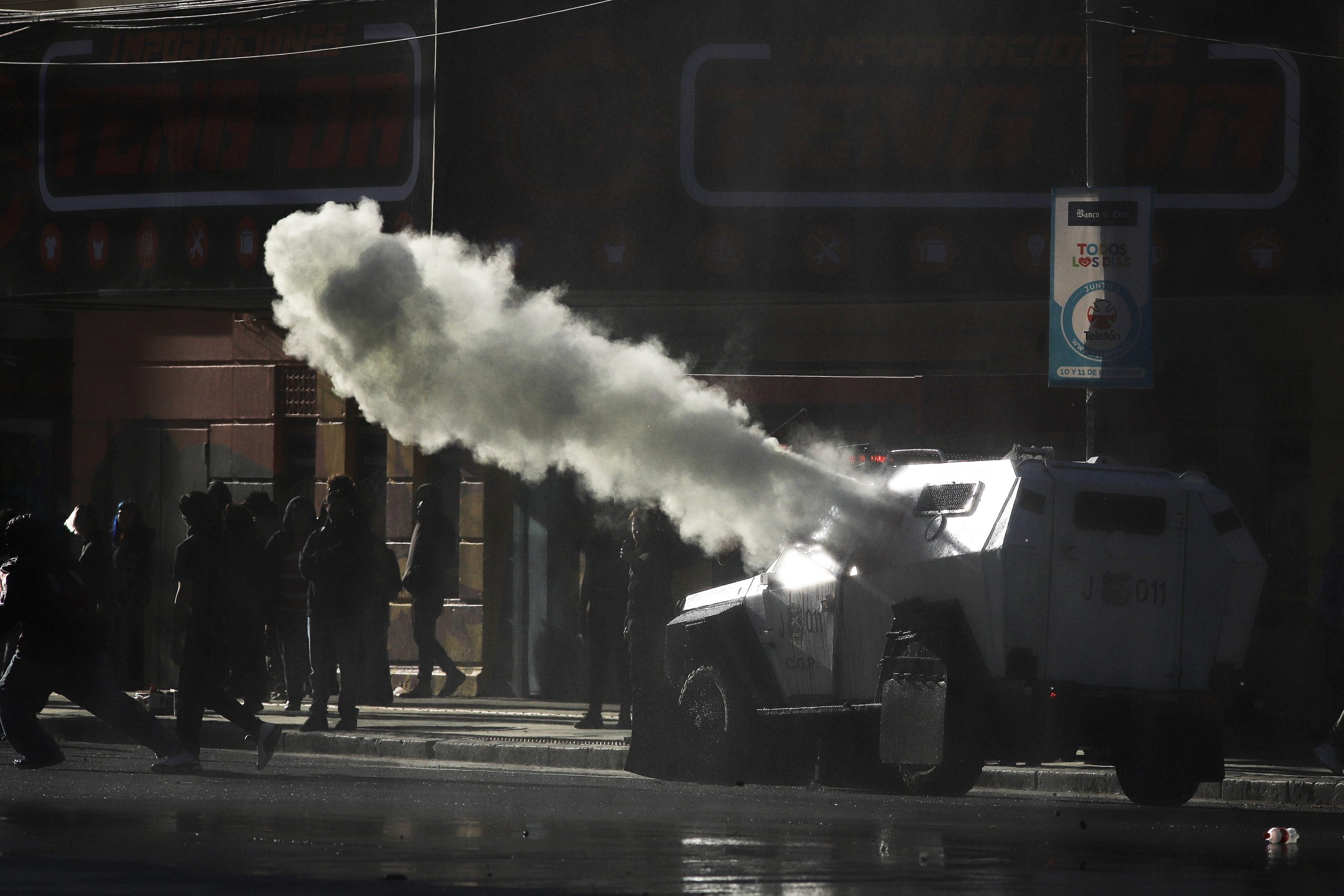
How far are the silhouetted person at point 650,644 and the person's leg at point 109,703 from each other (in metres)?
3.04

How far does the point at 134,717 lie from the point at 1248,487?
9836 mm

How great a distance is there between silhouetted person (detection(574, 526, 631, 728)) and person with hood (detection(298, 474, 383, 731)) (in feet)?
5.78

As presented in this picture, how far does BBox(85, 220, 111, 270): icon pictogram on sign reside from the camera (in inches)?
788

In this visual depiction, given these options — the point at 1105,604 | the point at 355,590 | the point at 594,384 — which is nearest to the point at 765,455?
the point at 594,384

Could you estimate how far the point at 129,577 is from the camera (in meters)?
18.5

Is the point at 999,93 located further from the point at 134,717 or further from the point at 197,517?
the point at 134,717

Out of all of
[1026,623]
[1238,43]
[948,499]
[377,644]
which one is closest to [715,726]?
[948,499]

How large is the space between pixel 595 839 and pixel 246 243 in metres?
11.3

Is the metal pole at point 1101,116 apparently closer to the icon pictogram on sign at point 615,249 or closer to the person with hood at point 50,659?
the icon pictogram on sign at point 615,249

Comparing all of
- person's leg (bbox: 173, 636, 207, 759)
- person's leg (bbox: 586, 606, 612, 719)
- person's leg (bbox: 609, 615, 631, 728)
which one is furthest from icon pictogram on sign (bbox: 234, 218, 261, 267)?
person's leg (bbox: 173, 636, 207, 759)

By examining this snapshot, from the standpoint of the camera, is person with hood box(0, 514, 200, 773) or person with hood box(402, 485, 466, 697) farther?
person with hood box(402, 485, 466, 697)

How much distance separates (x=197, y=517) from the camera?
13758 millimetres

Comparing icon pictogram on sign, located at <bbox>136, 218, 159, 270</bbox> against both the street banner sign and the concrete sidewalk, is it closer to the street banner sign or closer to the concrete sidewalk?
the concrete sidewalk

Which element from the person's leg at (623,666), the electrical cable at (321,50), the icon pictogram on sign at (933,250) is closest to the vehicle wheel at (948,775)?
the person's leg at (623,666)
